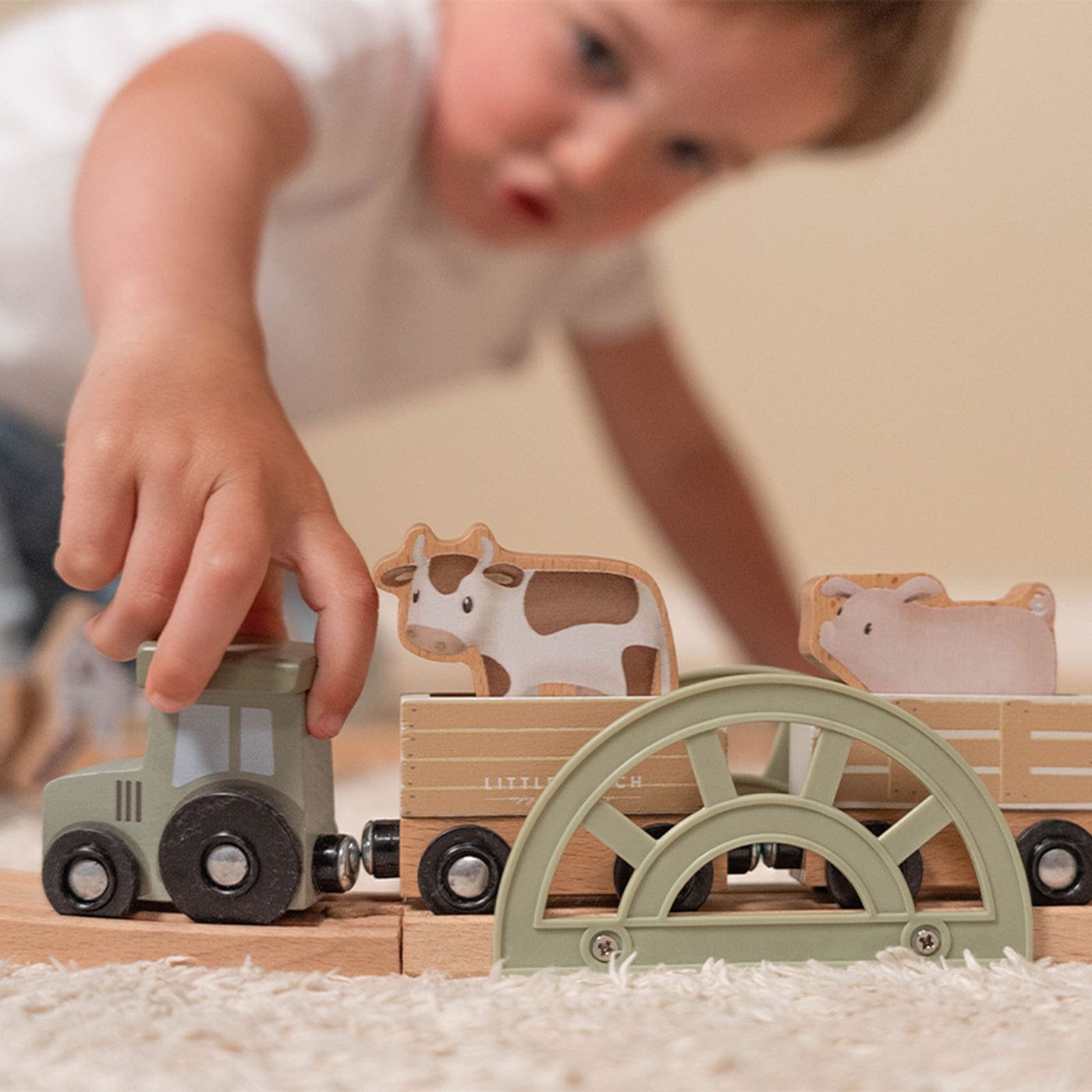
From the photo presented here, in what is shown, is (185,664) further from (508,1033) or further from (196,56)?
(196,56)

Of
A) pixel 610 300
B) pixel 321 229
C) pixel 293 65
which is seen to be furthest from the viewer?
pixel 610 300

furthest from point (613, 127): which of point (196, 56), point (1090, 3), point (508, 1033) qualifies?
point (1090, 3)

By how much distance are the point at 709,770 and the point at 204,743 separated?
0.60ft

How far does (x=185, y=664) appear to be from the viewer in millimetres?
386

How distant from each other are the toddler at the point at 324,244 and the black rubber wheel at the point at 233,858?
0.13 ft

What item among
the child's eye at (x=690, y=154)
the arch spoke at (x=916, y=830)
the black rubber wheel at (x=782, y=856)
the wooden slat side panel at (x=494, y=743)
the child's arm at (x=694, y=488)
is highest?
the child's eye at (x=690, y=154)

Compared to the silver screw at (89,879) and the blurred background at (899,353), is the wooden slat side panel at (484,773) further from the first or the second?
the blurred background at (899,353)

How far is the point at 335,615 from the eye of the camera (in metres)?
0.41

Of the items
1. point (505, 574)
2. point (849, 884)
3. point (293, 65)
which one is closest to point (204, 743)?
point (505, 574)

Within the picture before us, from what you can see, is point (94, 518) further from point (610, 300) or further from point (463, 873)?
point (610, 300)

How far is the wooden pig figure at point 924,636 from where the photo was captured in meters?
0.44

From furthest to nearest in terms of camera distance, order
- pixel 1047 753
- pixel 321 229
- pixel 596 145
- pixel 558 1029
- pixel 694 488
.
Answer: pixel 694 488
pixel 321 229
pixel 596 145
pixel 1047 753
pixel 558 1029

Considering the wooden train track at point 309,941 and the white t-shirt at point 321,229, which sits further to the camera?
the white t-shirt at point 321,229

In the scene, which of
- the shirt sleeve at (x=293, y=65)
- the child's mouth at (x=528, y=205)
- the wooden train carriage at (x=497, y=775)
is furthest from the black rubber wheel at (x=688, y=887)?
the child's mouth at (x=528, y=205)
